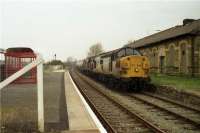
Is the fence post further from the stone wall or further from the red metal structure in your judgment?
the stone wall

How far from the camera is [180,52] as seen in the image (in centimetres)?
3428

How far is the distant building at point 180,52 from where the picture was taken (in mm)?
32094

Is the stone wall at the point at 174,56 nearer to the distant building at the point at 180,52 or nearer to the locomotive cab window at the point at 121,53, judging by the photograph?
the distant building at the point at 180,52

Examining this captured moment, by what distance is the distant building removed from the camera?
32.1 metres

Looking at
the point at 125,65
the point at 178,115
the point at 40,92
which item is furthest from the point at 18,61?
the point at 40,92

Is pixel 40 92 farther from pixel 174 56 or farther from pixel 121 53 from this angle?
pixel 174 56

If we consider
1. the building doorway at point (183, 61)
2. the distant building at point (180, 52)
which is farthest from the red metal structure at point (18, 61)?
the building doorway at point (183, 61)

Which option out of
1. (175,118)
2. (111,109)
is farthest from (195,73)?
(175,118)

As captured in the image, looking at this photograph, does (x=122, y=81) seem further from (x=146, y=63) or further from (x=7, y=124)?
(x=7, y=124)

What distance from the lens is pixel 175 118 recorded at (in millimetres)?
13344

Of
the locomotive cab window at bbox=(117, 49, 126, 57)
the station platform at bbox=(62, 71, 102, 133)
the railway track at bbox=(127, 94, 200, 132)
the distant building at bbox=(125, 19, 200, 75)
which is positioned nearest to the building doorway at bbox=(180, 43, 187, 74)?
the distant building at bbox=(125, 19, 200, 75)

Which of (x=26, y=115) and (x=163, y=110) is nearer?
(x=26, y=115)

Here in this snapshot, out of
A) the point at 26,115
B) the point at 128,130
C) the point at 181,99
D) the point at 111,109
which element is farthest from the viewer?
the point at 181,99

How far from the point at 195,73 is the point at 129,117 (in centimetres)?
1929
